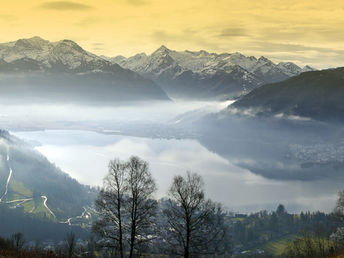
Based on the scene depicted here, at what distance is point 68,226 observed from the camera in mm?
114750

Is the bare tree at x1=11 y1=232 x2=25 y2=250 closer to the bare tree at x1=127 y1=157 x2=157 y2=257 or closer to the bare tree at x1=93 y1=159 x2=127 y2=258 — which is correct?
the bare tree at x1=93 y1=159 x2=127 y2=258

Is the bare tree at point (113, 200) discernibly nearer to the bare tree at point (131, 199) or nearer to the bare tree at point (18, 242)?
the bare tree at point (131, 199)

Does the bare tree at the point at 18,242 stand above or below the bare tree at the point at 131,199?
below

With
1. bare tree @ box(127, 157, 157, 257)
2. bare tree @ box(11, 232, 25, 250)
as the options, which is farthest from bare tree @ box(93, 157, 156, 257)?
bare tree @ box(11, 232, 25, 250)

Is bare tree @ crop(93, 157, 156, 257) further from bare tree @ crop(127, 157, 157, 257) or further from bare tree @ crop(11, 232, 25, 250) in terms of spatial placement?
bare tree @ crop(11, 232, 25, 250)

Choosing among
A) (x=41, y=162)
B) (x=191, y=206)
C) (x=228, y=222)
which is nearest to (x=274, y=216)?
(x=228, y=222)

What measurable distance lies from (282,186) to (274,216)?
73.4m

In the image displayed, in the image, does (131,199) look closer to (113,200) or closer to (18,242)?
(113,200)

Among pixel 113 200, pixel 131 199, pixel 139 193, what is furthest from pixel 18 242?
pixel 139 193

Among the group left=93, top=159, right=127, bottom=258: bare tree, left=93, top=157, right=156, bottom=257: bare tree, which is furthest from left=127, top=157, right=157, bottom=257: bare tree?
left=93, top=159, right=127, bottom=258: bare tree

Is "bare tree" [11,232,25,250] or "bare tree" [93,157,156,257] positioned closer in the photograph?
"bare tree" [93,157,156,257]

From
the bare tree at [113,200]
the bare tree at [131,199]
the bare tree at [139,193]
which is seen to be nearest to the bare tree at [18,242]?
the bare tree at [113,200]

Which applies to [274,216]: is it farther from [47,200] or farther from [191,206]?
[191,206]

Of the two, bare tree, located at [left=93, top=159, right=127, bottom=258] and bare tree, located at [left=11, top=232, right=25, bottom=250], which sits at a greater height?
bare tree, located at [left=93, top=159, right=127, bottom=258]
